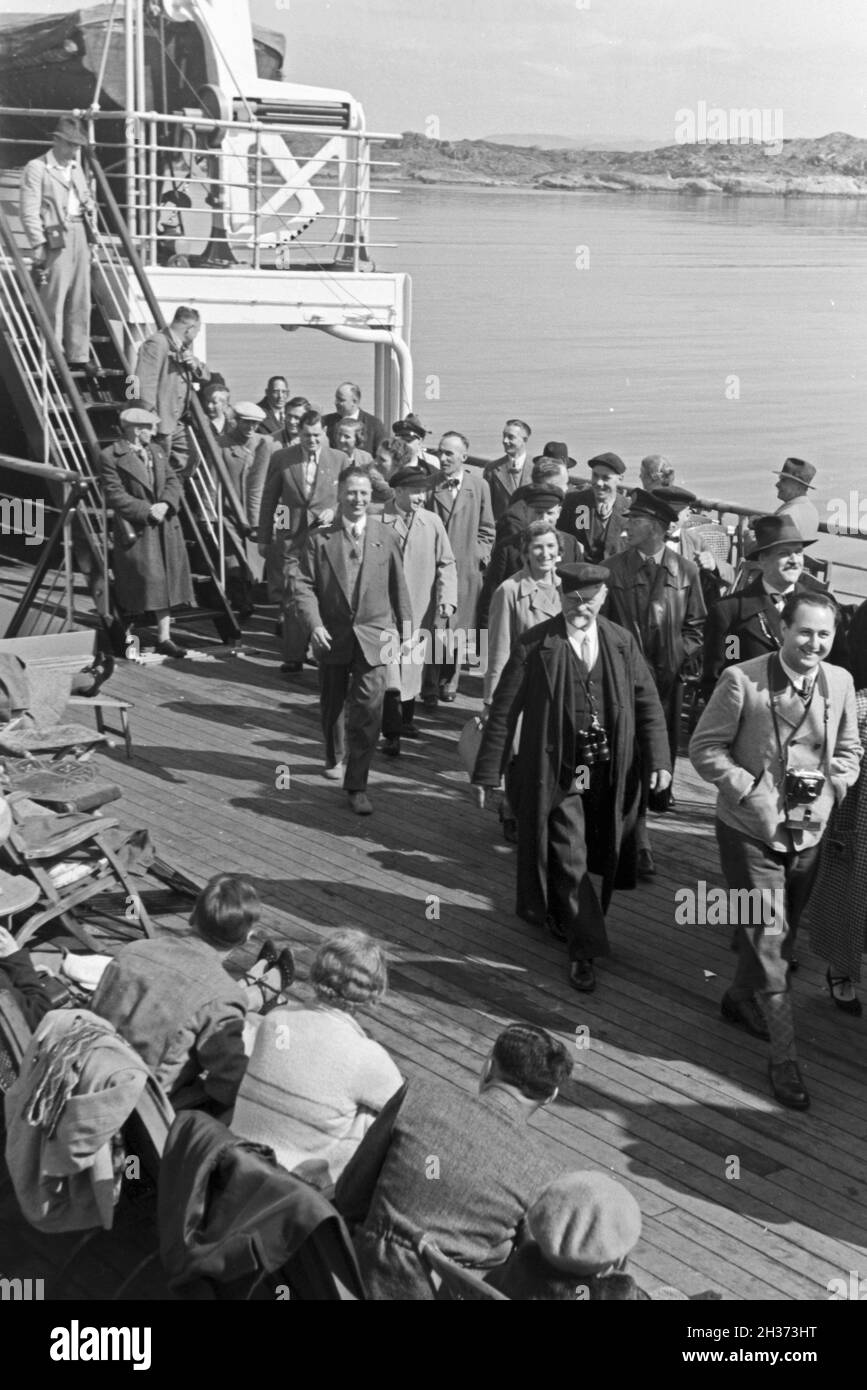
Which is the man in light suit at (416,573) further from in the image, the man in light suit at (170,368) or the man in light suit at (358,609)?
the man in light suit at (170,368)

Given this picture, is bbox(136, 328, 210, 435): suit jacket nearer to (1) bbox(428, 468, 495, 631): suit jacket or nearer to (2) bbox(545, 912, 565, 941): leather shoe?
(1) bbox(428, 468, 495, 631): suit jacket

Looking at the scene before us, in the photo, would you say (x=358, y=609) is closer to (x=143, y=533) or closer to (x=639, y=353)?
(x=143, y=533)

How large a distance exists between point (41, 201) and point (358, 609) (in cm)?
619

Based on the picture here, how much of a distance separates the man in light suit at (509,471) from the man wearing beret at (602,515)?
3.47 feet

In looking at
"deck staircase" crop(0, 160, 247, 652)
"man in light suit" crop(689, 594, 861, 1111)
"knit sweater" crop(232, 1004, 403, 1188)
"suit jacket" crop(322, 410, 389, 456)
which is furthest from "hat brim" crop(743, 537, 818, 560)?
"suit jacket" crop(322, 410, 389, 456)

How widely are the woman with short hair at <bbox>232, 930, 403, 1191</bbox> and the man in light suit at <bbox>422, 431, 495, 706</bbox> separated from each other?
5864 mm

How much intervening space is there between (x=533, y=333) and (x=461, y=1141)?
6199cm

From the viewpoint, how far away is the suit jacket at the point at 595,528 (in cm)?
970

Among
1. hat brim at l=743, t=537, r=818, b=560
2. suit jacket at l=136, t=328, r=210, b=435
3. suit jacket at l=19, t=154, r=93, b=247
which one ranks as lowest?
hat brim at l=743, t=537, r=818, b=560

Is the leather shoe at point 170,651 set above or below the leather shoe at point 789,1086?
above

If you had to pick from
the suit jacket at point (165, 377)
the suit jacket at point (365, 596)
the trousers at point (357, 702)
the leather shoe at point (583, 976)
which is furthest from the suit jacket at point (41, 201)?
the leather shoe at point (583, 976)

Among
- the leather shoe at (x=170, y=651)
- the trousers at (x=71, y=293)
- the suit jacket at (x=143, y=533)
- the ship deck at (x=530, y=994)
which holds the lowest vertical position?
the ship deck at (x=530, y=994)

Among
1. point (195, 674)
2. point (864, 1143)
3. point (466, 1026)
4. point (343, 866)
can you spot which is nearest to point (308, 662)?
point (195, 674)

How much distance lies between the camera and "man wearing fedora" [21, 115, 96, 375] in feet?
42.9
